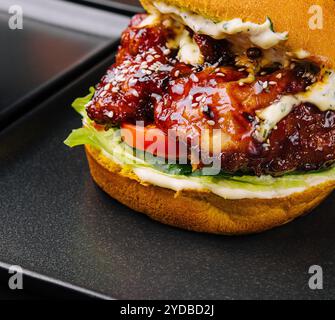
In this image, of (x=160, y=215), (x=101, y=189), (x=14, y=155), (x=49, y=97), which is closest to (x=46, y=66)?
(x=49, y=97)

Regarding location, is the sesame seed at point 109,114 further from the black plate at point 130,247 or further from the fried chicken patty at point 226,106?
the black plate at point 130,247

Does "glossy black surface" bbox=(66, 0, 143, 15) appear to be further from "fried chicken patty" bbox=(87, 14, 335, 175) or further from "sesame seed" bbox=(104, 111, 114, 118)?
"sesame seed" bbox=(104, 111, 114, 118)

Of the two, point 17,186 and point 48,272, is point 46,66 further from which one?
point 48,272

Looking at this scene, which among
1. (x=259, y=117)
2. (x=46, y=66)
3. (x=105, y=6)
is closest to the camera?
(x=259, y=117)
